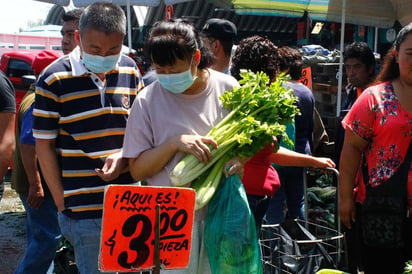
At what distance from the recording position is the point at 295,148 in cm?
463

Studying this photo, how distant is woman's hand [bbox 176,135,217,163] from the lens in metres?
2.36

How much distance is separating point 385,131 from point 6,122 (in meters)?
2.16

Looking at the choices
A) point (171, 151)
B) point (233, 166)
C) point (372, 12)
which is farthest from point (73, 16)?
point (372, 12)

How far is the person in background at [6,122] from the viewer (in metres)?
3.10

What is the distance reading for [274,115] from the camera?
8.38 ft

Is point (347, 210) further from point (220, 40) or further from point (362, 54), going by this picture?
point (362, 54)

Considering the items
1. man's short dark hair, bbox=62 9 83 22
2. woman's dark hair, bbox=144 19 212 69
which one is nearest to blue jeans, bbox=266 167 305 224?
man's short dark hair, bbox=62 9 83 22

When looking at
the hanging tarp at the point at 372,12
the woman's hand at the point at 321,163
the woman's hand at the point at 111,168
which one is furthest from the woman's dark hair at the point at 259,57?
the hanging tarp at the point at 372,12

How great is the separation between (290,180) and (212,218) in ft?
7.92

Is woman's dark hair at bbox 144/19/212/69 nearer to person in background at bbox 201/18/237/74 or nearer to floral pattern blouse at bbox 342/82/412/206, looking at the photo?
floral pattern blouse at bbox 342/82/412/206

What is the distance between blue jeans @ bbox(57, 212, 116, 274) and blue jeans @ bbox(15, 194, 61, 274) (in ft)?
4.19

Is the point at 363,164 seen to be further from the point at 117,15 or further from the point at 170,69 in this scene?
the point at 117,15

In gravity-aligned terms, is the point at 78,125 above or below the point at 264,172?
above

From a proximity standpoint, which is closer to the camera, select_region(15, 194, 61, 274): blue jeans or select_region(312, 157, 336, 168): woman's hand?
select_region(312, 157, 336, 168): woman's hand
